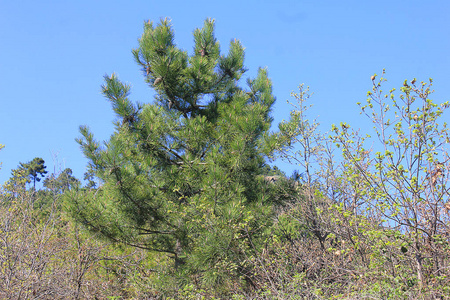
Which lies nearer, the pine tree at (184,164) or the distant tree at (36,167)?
the pine tree at (184,164)

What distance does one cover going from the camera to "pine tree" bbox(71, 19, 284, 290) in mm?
7286

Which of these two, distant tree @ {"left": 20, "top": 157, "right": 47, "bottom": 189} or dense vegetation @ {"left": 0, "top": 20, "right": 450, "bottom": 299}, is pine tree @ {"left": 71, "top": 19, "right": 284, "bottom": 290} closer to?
dense vegetation @ {"left": 0, "top": 20, "right": 450, "bottom": 299}

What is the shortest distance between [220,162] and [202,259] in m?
1.98

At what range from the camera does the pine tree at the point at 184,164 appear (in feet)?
23.9

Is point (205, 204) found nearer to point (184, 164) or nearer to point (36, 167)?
point (184, 164)

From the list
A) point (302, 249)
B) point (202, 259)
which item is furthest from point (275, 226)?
point (202, 259)

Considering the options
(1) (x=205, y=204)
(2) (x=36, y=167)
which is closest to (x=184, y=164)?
(1) (x=205, y=204)

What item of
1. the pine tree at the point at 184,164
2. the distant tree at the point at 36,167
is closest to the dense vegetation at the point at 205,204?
the pine tree at the point at 184,164

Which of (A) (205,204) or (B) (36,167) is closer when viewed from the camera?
(A) (205,204)

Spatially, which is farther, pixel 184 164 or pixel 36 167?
pixel 36 167

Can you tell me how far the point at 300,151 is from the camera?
326 inches

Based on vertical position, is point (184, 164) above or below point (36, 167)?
below

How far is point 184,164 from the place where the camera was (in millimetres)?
8359

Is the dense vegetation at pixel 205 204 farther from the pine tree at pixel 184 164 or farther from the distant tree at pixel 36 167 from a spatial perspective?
the distant tree at pixel 36 167
